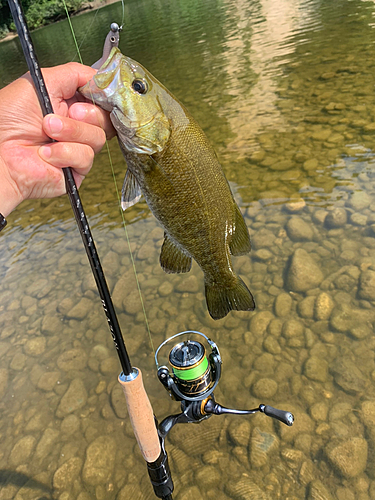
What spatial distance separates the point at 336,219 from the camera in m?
4.75

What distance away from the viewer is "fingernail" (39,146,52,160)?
170cm

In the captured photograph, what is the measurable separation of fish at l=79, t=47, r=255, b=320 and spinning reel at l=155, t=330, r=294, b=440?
760 millimetres

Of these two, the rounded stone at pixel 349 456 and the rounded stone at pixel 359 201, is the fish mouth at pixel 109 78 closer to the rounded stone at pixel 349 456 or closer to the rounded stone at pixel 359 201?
the rounded stone at pixel 349 456

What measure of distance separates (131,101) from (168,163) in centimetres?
30

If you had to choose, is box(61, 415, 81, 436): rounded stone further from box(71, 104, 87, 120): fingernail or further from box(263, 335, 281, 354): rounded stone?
box(71, 104, 87, 120): fingernail

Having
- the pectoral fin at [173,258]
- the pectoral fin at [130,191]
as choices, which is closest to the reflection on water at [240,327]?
the pectoral fin at [173,258]

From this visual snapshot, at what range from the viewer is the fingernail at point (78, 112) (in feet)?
5.81

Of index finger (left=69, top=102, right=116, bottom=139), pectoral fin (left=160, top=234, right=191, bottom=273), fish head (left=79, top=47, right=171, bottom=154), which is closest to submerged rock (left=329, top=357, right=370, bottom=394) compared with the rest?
pectoral fin (left=160, top=234, right=191, bottom=273)

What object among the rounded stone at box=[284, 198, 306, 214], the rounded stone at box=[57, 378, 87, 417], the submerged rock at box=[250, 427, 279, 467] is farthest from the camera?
the rounded stone at box=[284, 198, 306, 214]

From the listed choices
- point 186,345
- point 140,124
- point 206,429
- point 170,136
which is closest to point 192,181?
point 170,136

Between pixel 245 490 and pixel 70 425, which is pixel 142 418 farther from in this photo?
pixel 70 425

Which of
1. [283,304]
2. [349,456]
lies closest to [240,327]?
[283,304]

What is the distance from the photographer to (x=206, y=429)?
10.9 feet

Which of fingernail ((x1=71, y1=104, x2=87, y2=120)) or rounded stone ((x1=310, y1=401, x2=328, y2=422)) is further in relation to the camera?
rounded stone ((x1=310, y1=401, x2=328, y2=422))
